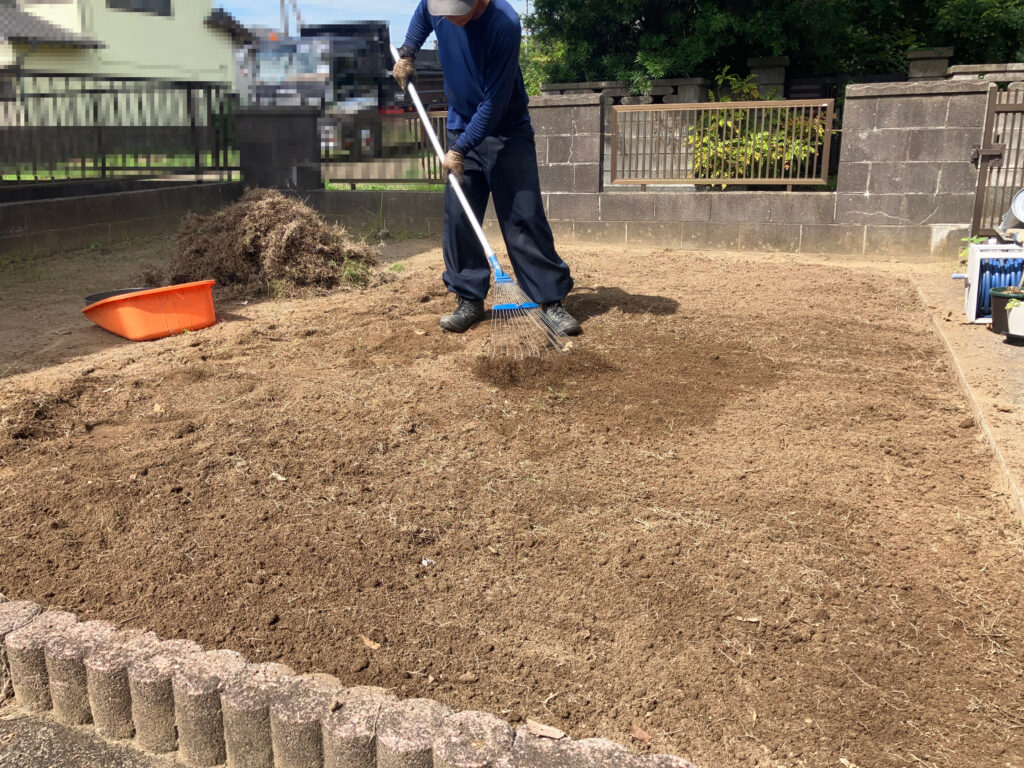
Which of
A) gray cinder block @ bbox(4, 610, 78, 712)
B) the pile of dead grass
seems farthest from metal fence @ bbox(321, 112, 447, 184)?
gray cinder block @ bbox(4, 610, 78, 712)

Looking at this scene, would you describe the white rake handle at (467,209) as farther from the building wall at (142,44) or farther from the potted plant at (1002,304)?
the building wall at (142,44)

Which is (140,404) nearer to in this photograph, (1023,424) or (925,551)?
(925,551)

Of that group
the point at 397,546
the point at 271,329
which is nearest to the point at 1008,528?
the point at 397,546

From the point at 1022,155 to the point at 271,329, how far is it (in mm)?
6742

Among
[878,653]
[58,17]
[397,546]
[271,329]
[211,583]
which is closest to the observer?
[878,653]

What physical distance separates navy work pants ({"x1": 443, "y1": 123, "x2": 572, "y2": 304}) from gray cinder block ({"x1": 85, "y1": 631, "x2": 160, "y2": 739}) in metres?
3.35

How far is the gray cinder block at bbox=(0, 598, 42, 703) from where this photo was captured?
2.26 meters

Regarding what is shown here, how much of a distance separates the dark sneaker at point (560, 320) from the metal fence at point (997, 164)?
15.7 feet

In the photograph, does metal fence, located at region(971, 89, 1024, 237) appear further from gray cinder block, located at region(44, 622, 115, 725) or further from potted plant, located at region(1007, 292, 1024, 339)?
gray cinder block, located at region(44, 622, 115, 725)

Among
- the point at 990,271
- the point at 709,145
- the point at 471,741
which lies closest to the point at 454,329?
the point at 990,271

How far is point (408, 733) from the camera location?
185cm

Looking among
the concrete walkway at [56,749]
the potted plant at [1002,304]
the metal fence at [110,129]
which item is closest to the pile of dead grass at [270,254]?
the metal fence at [110,129]

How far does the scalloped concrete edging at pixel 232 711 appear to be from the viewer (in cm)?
181

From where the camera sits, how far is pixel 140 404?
400 centimetres
